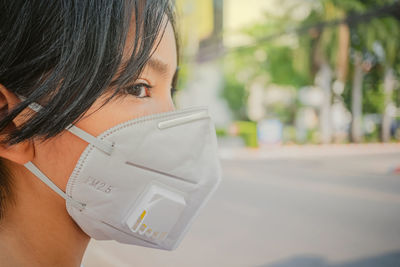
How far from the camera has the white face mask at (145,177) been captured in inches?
33.5

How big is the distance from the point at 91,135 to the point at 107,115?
58 millimetres

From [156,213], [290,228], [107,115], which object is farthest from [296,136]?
[107,115]

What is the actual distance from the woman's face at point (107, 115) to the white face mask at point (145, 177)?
0.01 meters

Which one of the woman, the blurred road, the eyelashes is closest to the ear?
the woman

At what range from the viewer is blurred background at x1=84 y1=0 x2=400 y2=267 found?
9.30 feet

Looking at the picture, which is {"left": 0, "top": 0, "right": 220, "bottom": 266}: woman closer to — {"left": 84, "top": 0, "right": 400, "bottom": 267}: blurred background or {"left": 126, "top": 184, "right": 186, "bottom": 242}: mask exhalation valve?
{"left": 126, "top": 184, "right": 186, "bottom": 242}: mask exhalation valve

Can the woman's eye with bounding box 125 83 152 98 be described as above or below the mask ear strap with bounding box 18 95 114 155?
above

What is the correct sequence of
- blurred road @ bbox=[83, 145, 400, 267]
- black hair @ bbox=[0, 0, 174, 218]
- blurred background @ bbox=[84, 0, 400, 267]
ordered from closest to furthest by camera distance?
black hair @ bbox=[0, 0, 174, 218] → blurred road @ bbox=[83, 145, 400, 267] → blurred background @ bbox=[84, 0, 400, 267]

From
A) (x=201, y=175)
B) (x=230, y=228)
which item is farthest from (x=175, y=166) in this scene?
(x=230, y=228)

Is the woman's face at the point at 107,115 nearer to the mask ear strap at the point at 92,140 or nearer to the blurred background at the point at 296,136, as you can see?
the mask ear strap at the point at 92,140

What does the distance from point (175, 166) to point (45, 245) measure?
0.36m

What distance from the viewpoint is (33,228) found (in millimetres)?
868

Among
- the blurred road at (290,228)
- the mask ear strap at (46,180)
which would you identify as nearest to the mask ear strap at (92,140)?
the mask ear strap at (46,180)

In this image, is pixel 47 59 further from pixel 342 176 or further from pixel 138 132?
pixel 342 176
